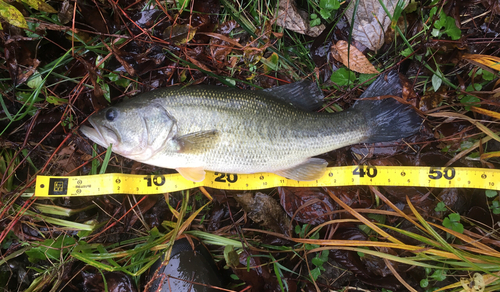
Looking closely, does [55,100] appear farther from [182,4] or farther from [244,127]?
[244,127]

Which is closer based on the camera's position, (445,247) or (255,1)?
(445,247)

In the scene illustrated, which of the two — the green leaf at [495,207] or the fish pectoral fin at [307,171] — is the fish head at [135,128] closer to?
the fish pectoral fin at [307,171]

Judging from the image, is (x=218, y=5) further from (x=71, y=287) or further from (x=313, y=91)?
(x=71, y=287)

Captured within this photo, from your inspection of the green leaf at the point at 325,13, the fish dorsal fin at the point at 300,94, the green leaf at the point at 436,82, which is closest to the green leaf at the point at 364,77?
the fish dorsal fin at the point at 300,94

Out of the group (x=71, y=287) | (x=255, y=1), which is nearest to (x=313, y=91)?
(x=255, y=1)

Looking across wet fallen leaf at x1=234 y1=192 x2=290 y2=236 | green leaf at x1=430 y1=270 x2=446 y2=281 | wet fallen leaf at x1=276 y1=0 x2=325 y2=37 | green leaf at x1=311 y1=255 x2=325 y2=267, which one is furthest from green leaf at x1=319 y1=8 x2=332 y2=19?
green leaf at x1=430 y1=270 x2=446 y2=281

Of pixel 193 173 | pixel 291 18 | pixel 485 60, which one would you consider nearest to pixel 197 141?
pixel 193 173

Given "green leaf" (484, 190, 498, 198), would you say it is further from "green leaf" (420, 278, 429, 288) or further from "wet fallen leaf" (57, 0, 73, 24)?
"wet fallen leaf" (57, 0, 73, 24)
